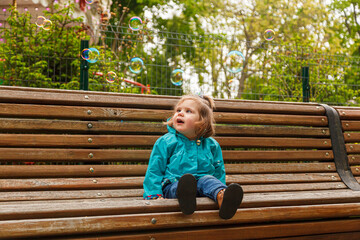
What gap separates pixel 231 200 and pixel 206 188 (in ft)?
1.07

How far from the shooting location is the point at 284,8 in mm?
26188

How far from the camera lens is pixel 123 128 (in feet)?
10.6

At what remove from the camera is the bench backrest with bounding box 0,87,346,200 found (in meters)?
2.92

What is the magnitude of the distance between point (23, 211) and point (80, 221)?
26 cm

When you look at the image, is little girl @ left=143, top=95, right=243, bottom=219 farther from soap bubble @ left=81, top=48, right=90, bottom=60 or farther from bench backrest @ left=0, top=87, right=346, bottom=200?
A: soap bubble @ left=81, top=48, right=90, bottom=60

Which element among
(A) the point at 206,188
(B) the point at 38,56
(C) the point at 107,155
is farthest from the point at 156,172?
(B) the point at 38,56

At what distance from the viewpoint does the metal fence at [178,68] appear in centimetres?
618

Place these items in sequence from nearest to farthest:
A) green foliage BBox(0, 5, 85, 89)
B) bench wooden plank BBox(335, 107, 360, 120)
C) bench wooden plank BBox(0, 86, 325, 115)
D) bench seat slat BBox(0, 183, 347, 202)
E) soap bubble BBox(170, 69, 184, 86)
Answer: bench seat slat BBox(0, 183, 347, 202)
bench wooden plank BBox(0, 86, 325, 115)
bench wooden plank BBox(335, 107, 360, 120)
soap bubble BBox(170, 69, 184, 86)
green foliage BBox(0, 5, 85, 89)

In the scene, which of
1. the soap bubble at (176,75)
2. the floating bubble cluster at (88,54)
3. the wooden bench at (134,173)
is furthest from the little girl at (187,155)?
the soap bubble at (176,75)

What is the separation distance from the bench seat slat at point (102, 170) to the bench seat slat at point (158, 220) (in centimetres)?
95

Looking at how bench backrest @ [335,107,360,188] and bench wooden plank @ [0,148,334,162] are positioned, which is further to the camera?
bench backrest @ [335,107,360,188]

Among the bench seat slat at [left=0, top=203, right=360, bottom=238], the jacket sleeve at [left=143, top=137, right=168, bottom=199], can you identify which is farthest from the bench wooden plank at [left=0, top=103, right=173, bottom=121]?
the bench seat slat at [left=0, top=203, right=360, bottom=238]

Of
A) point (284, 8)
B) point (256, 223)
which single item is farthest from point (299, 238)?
point (284, 8)

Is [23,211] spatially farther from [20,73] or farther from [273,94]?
[273,94]
